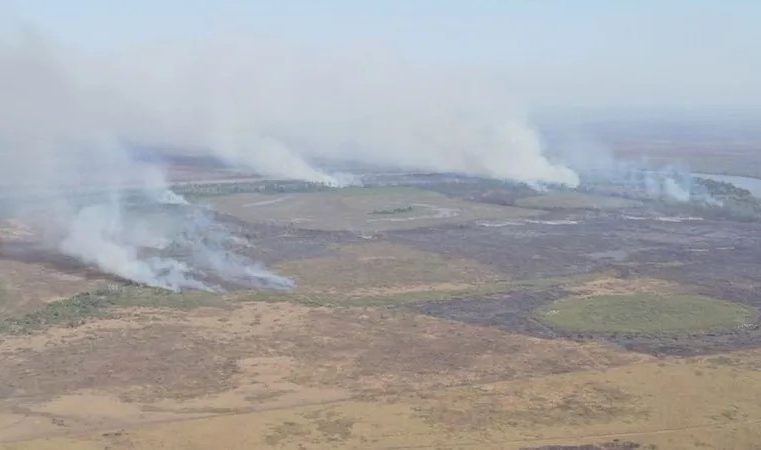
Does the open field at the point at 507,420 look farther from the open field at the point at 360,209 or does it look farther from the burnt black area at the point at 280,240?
the open field at the point at 360,209

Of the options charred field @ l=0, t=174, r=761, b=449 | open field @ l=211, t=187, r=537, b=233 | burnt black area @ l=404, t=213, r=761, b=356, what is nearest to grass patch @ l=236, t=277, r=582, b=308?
charred field @ l=0, t=174, r=761, b=449

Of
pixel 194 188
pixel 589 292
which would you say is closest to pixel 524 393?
pixel 589 292

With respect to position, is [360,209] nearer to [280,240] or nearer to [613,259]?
[280,240]

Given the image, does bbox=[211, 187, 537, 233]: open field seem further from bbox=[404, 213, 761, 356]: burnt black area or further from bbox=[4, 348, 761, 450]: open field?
bbox=[4, 348, 761, 450]: open field

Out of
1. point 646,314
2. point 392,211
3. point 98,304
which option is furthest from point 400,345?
point 392,211

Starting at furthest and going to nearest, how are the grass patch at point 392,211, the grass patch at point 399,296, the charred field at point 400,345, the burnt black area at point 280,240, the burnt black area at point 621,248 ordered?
the grass patch at point 392,211 < the burnt black area at point 280,240 < the burnt black area at point 621,248 < the grass patch at point 399,296 < the charred field at point 400,345

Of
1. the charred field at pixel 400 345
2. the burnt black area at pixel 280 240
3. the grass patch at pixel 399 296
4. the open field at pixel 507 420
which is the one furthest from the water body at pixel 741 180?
the open field at pixel 507 420
